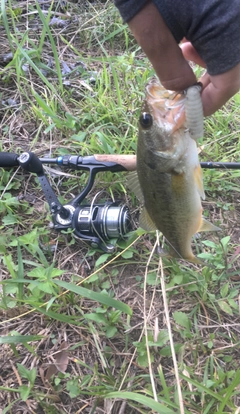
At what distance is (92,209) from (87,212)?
4cm

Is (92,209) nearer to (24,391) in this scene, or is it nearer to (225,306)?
(225,306)

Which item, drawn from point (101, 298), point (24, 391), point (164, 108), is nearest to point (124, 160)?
point (164, 108)

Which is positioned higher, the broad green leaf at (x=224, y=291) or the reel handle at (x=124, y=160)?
the reel handle at (x=124, y=160)

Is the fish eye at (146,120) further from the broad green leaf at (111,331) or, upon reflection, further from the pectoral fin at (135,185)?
the broad green leaf at (111,331)

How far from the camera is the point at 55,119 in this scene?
3.53 metres

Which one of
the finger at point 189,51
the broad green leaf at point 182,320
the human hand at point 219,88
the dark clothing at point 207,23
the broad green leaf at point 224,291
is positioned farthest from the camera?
the broad green leaf at point 224,291

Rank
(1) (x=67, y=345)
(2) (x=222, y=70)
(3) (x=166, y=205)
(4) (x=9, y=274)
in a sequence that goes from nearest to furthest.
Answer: (2) (x=222, y=70)
(3) (x=166, y=205)
(1) (x=67, y=345)
(4) (x=9, y=274)

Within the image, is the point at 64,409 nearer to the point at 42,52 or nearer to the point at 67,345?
the point at 67,345

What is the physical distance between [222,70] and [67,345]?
1.82 m

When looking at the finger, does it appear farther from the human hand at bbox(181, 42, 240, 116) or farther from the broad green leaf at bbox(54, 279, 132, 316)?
the broad green leaf at bbox(54, 279, 132, 316)

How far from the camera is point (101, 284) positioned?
2793 millimetres

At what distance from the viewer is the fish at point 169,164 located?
6.30 ft

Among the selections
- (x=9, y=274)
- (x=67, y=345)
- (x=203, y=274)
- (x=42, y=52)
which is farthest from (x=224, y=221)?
(x=42, y=52)

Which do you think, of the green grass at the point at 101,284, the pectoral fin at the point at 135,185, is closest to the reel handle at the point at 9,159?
the green grass at the point at 101,284
